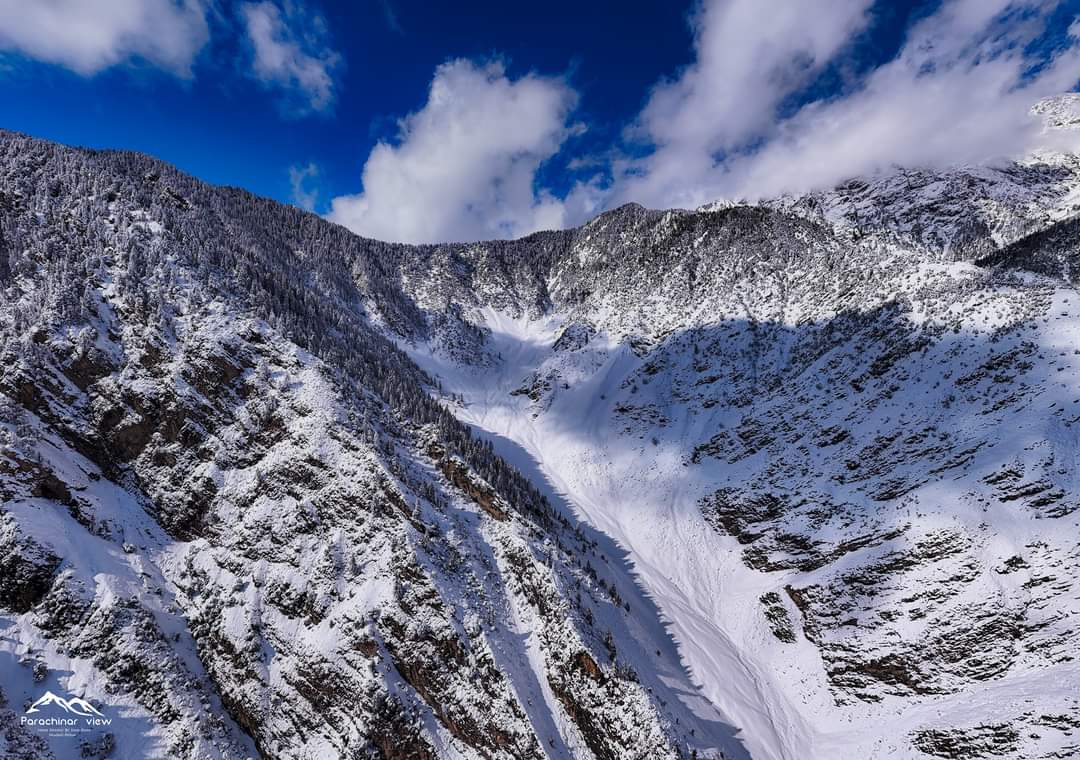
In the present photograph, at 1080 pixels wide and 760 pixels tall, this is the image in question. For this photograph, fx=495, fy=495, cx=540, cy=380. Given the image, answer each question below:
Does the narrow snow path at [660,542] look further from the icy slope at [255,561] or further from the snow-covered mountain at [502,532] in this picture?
the icy slope at [255,561]

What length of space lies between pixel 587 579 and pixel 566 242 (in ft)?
461

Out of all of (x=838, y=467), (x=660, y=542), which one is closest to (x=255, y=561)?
(x=660, y=542)

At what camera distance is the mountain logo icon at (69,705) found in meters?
31.5

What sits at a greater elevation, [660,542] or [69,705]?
[660,542]

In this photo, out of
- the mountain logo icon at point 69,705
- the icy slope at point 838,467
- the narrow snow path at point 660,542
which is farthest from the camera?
the narrow snow path at point 660,542

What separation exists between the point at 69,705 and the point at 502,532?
32544 millimetres

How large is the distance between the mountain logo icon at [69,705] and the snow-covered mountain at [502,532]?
73 centimetres

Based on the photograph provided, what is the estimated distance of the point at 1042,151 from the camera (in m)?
165

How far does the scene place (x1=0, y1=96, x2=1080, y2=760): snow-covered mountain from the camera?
36.4 m

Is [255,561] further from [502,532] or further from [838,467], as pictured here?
[838,467]

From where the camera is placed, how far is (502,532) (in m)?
49.5

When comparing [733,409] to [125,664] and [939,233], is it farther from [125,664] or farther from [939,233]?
[939,233]

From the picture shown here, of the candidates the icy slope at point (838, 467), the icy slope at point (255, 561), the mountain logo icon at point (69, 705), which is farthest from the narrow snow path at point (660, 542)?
the mountain logo icon at point (69, 705)

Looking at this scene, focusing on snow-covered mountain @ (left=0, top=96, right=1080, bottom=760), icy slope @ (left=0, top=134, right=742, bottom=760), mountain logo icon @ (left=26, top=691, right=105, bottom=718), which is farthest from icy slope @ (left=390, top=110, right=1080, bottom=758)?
mountain logo icon @ (left=26, top=691, right=105, bottom=718)
